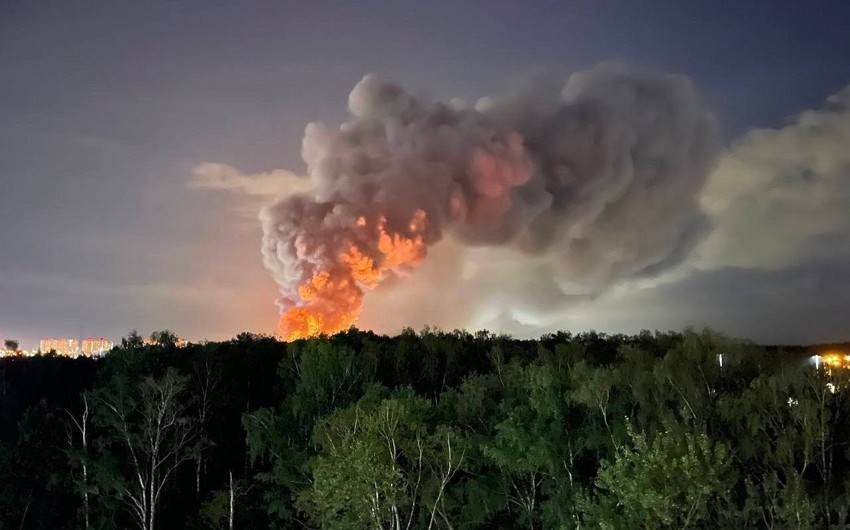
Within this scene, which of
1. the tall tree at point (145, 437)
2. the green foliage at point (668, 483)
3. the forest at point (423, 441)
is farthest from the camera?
the tall tree at point (145, 437)

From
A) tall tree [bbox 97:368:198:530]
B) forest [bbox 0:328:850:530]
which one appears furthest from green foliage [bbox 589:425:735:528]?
tall tree [bbox 97:368:198:530]

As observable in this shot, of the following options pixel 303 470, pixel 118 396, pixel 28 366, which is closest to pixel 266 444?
pixel 303 470

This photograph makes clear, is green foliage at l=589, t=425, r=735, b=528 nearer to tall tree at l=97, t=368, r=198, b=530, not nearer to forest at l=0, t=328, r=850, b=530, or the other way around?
forest at l=0, t=328, r=850, b=530

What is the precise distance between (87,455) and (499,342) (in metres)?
40.7

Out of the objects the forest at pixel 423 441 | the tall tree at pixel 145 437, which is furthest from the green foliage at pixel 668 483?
the tall tree at pixel 145 437

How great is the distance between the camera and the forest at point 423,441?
33.8 m

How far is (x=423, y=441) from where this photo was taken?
141 ft

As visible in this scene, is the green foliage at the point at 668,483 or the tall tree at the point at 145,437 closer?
the green foliage at the point at 668,483

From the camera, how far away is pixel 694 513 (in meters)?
31.2

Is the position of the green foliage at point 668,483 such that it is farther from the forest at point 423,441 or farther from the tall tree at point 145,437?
the tall tree at point 145,437

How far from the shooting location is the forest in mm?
33812

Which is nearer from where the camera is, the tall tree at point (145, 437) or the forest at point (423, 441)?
the forest at point (423, 441)

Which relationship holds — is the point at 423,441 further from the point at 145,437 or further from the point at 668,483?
the point at 145,437

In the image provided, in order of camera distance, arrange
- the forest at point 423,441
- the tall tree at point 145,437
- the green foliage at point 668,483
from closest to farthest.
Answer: the green foliage at point 668,483, the forest at point 423,441, the tall tree at point 145,437
